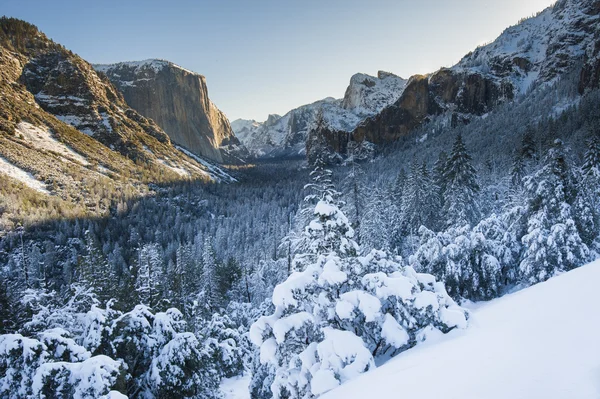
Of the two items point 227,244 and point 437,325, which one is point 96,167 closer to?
point 227,244

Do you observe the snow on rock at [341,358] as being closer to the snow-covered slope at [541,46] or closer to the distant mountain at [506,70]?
the distant mountain at [506,70]

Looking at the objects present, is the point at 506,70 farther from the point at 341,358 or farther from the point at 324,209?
the point at 341,358

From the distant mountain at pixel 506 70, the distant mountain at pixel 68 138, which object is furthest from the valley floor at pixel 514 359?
the distant mountain at pixel 506 70

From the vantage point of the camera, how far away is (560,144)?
16391mm

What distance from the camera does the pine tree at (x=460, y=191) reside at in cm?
2216

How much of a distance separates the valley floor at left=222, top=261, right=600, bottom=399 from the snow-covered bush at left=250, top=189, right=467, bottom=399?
15.4 inches

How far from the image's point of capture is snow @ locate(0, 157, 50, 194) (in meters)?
79.6

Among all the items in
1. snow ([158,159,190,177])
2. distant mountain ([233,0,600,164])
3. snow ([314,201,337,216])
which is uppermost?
distant mountain ([233,0,600,164])

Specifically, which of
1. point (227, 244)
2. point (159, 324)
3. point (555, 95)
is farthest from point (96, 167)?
point (555, 95)

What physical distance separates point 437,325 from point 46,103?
187 meters

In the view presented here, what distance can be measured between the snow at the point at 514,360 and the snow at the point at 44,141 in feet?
411

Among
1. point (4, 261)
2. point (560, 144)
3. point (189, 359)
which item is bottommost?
point (189, 359)

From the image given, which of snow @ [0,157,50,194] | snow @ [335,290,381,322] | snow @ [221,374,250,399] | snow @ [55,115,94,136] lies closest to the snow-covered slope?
snow @ [221,374,250,399]

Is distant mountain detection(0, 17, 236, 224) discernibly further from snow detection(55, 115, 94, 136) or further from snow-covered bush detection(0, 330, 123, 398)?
snow-covered bush detection(0, 330, 123, 398)
